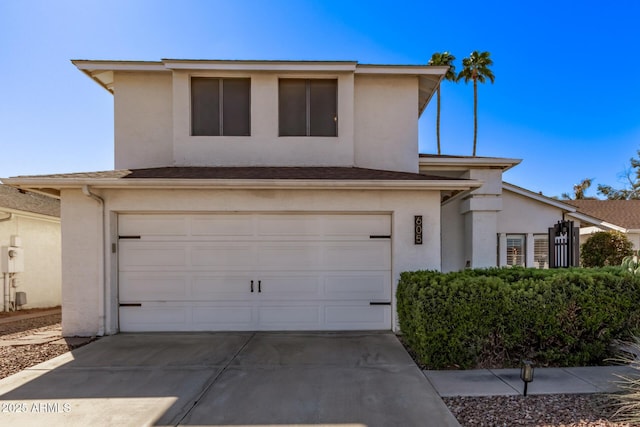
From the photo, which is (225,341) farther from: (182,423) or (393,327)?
(393,327)

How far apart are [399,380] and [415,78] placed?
23.0 ft

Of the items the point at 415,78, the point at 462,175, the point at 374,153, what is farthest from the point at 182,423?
the point at 462,175

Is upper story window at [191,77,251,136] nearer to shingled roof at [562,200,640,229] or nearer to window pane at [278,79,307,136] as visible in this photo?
window pane at [278,79,307,136]

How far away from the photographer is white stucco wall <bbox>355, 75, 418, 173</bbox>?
8.48m

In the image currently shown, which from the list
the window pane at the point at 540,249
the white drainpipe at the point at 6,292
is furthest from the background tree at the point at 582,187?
the white drainpipe at the point at 6,292

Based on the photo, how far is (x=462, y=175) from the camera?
10094 mm

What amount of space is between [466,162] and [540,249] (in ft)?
17.9

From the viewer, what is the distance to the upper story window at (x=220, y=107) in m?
8.35

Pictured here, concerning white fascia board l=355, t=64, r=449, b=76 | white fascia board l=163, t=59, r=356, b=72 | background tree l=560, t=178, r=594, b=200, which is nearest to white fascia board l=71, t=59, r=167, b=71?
white fascia board l=163, t=59, r=356, b=72

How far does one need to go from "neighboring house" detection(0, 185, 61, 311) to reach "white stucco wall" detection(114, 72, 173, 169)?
5475mm

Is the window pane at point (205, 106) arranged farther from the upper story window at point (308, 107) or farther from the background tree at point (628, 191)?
the background tree at point (628, 191)

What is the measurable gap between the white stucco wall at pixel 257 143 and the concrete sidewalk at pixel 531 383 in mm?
5157

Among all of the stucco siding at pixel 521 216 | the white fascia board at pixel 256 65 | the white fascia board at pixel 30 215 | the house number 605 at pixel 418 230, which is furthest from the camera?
the stucco siding at pixel 521 216

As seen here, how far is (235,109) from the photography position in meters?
8.38
